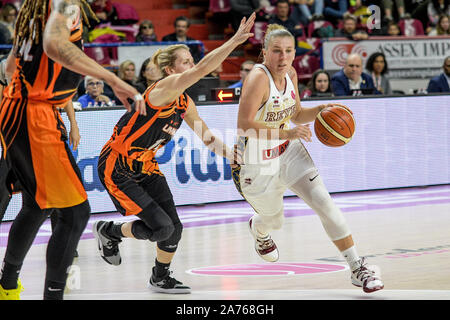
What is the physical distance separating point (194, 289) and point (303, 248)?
5.85 ft

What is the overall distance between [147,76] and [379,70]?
3.86 metres

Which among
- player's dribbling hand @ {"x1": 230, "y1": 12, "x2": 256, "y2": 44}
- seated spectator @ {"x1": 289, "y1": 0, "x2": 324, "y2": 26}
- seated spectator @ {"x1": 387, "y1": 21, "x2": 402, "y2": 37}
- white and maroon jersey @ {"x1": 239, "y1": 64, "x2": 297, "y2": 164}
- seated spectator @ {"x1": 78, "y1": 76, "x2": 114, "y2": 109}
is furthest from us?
seated spectator @ {"x1": 289, "y1": 0, "x2": 324, "y2": 26}

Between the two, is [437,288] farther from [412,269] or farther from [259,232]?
[259,232]

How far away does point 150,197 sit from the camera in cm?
540

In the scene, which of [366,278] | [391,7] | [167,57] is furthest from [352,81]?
[366,278]

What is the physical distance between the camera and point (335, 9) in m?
15.6

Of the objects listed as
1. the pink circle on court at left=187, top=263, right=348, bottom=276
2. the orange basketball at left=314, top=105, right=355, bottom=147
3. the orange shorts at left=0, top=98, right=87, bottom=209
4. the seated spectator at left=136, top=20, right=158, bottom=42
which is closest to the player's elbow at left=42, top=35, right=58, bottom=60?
the orange shorts at left=0, top=98, right=87, bottom=209

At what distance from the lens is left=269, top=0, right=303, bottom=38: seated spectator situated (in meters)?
13.6

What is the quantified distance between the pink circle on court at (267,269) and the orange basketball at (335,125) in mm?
1071

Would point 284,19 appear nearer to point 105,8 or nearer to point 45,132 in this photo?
point 105,8

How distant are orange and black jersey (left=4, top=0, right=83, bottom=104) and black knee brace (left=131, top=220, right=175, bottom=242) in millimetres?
1396

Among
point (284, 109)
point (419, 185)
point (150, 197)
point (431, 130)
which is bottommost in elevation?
point (419, 185)

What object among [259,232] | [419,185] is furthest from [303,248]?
[419,185]

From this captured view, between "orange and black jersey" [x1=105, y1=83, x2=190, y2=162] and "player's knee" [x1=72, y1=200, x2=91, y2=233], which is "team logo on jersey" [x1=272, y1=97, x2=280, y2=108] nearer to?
"orange and black jersey" [x1=105, y1=83, x2=190, y2=162]
